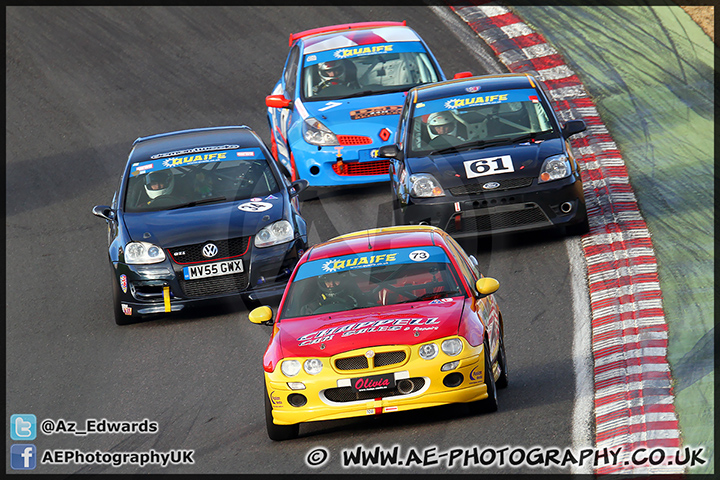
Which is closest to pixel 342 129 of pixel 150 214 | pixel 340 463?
pixel 150 214

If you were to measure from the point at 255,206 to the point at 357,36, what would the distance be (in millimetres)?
5062

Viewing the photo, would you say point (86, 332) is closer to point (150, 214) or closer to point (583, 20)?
point (150, 214)

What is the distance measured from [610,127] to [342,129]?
378cm

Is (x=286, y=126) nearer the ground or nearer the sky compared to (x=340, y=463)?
nearer the ground

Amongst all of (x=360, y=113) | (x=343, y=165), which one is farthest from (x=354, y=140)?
(x=360, y=113)

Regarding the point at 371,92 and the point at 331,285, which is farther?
the point at 371,92

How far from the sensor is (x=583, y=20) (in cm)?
2020

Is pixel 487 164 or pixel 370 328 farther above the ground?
pixel 370 328

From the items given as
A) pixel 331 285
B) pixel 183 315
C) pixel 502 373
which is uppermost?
pixel 331 285

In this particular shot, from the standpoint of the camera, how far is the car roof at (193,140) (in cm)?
1361

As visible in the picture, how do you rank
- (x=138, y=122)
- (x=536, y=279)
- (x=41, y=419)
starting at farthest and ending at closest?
(x=138, y=122) → (x=536, y=279) → (x=41, y=419)

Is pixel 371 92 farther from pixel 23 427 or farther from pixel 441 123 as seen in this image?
pixel 23 427

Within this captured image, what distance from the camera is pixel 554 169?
12758 millimetres

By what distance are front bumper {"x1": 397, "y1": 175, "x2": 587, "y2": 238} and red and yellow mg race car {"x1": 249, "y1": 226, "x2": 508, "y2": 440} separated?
A: 10.5 ft
